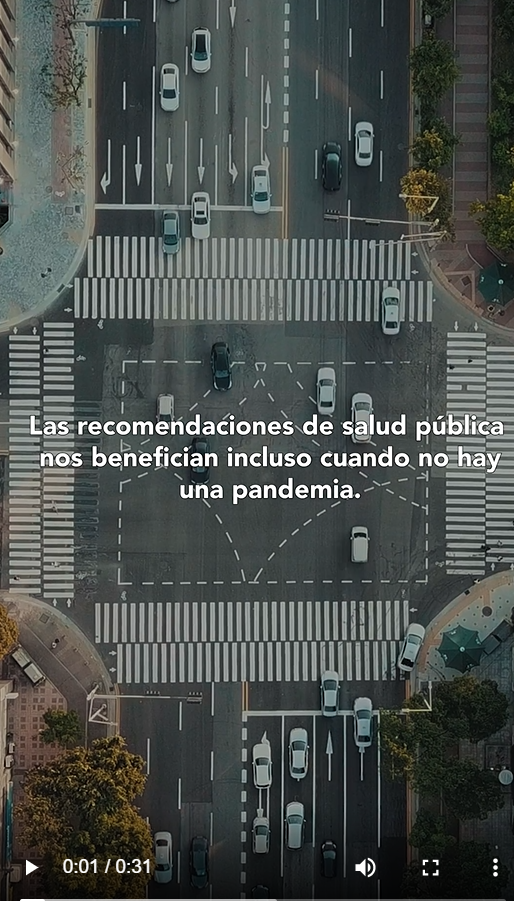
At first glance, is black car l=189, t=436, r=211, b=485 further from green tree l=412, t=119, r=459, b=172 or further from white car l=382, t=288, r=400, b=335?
green tree l=412, t=119, r=459, b=172

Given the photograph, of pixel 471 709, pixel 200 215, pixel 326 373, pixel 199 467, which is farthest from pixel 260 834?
pixel 200 215

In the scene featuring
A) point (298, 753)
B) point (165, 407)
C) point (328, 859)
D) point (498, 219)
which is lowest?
point (328, 859)

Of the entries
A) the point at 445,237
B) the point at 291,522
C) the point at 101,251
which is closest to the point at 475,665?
the point at 291,522

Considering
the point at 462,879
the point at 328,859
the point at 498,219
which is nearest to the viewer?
the point at 462,879

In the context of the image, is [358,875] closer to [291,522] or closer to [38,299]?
[291,522]

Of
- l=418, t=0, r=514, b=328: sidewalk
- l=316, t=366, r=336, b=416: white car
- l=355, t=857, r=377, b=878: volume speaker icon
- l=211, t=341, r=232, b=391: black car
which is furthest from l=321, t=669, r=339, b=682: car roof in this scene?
l=418, t=0, r=514, b=328: sidewalk

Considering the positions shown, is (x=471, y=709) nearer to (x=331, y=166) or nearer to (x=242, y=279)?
(x=242, y=279)

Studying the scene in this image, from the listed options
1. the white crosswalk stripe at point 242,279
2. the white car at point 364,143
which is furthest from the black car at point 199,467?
the white car at point 364,143

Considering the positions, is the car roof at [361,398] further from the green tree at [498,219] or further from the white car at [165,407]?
the green tree at [498,219]
